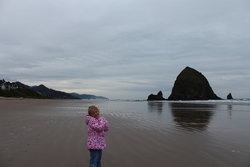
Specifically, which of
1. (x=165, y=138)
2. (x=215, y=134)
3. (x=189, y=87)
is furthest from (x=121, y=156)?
(x=189, y=87)

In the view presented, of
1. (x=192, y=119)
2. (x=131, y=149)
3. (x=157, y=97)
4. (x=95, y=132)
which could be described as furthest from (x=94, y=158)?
(x=157, y=97)

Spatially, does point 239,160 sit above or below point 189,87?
below

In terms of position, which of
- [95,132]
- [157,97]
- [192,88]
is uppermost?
[192,88]

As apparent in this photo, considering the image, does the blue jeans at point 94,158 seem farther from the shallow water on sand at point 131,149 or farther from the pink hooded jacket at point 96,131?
the shallow water on sand at point 131,149

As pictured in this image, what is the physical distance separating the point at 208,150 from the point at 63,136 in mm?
4877

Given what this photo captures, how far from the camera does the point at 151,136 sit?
10.4 meters

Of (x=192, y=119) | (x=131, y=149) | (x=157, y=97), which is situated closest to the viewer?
(x=131, y=149)

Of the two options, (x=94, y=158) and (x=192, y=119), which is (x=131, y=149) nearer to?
(x=94, y=158)

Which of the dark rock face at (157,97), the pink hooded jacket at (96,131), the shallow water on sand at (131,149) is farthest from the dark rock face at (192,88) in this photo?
the pink hooded jacket at (96,131)

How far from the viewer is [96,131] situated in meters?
5.76

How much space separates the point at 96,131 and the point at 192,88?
11205cm

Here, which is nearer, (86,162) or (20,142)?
(86,162)

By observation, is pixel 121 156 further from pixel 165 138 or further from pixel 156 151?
pixel 165 138

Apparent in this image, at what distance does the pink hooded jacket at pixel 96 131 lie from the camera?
18.7 ft
